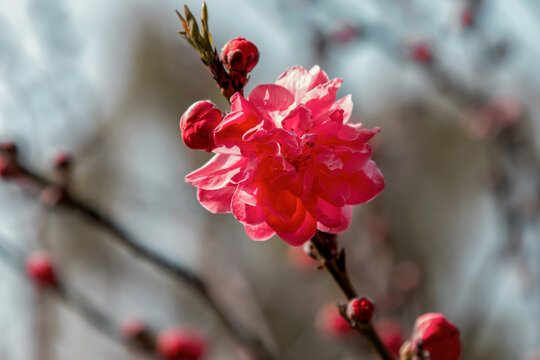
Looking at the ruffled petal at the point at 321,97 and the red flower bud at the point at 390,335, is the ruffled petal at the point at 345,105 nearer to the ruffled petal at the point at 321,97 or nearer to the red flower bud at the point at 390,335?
the ruffled petal at the point at 321,97

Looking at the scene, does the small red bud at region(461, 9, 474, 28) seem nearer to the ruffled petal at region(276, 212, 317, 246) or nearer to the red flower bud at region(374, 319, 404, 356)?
the red flower bud at region(374, 319, 404, 356)

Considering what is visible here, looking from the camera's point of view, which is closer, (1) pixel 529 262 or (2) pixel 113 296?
(1) pixel 529 262

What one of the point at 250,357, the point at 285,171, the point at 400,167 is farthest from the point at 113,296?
the point at 285,171

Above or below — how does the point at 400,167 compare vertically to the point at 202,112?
below

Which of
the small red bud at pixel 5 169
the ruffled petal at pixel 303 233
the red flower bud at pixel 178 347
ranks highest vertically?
the small red bud at pixel 5 169

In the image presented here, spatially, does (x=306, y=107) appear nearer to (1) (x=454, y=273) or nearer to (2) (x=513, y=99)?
(2) (x=513, y=99)

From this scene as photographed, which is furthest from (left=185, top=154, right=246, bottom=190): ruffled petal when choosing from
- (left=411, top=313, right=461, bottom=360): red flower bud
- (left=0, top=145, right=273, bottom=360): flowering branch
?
(left=0, top=145, right=273, bottom=360): flowering branch

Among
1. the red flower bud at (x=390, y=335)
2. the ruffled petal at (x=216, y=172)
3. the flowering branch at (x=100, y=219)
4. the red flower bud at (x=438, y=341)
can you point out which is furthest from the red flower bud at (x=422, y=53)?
the ruffled petal at (x=216, y=172)
